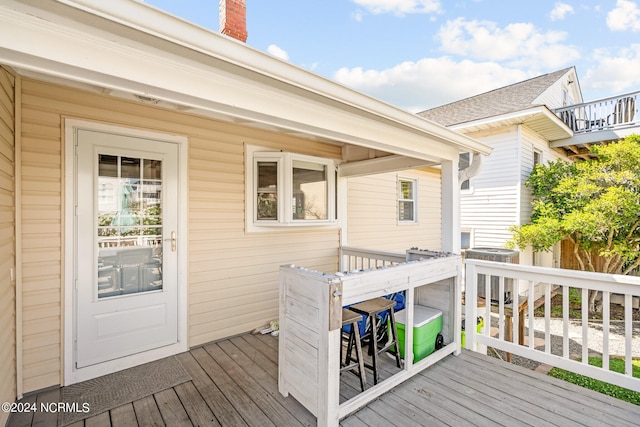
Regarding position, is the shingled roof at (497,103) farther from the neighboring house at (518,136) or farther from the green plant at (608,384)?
the green plant at (608,384)

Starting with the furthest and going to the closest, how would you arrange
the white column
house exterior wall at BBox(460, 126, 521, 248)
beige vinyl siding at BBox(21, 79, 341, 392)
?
1. house exterior wall at BBox(460, 126, 521, 248)
2. the white column
3. beige vinyl siding at BBox(21, 79, 341, 392)

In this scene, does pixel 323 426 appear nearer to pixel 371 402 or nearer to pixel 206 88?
pixel 371 402

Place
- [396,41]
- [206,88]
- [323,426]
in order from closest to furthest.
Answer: [206,88]
[323,426]
[396,41]

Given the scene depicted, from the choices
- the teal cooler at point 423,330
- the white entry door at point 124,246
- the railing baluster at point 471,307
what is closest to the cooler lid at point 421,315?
the teal cooler at point 423,330

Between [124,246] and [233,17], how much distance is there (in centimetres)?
246

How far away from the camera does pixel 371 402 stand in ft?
7.50

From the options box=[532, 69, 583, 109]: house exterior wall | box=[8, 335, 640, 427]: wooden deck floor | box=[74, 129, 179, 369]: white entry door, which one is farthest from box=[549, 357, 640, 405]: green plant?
box=[532, 69, 583, 109]: house exterior wall

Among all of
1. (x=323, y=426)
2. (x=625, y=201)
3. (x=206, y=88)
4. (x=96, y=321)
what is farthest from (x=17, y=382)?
(x=625, y=201)

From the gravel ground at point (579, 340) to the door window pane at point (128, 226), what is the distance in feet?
20.4

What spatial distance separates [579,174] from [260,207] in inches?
330

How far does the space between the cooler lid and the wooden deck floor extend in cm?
44

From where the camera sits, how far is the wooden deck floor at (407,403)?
6.86ft

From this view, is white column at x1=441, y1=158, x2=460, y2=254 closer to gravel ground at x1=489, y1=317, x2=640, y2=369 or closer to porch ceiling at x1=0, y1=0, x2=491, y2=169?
porch ceiling at x1=0, y1=0, x2=491, y2=169

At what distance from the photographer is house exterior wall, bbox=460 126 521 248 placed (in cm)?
812
